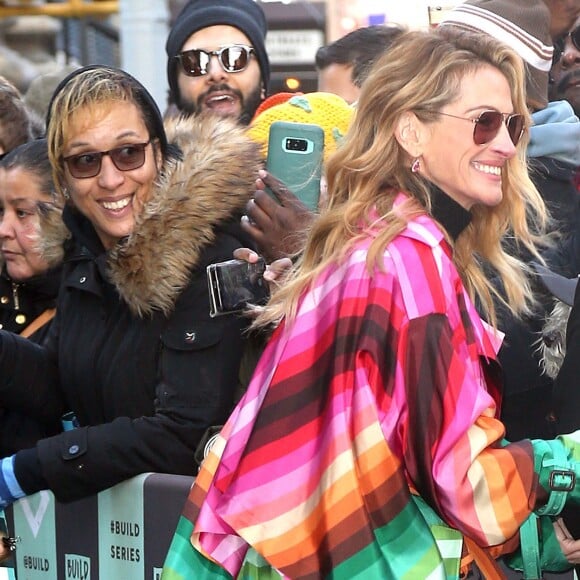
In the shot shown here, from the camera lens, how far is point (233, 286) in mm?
3461

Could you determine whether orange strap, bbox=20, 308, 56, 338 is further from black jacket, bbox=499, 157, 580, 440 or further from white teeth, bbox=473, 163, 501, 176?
white teeth, bbox=473, 163, 501, 176

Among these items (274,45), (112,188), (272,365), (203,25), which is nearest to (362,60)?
(203,25)

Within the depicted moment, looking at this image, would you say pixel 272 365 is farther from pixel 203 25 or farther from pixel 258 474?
pixel 203 25

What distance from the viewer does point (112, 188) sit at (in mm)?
3893

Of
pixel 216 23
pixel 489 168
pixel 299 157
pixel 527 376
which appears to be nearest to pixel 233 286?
pixel 299 157

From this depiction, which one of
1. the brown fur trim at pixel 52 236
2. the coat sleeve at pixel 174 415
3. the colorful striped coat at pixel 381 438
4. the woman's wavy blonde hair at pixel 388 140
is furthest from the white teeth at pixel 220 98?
the colorful striped coat at pixel 381 438

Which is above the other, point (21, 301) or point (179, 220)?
point (179, 220)

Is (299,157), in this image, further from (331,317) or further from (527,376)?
(331,317)

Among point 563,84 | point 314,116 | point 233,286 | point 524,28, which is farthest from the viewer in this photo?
point 563,84

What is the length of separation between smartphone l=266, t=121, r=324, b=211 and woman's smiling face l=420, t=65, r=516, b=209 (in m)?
0.72

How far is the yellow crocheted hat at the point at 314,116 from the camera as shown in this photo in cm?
404

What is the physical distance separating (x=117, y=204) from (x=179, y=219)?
26 centimetres

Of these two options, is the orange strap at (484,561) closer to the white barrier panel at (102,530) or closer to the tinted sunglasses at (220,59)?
the white barrier panel at (102,530)

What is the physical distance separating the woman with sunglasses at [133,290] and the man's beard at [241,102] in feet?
3.34
